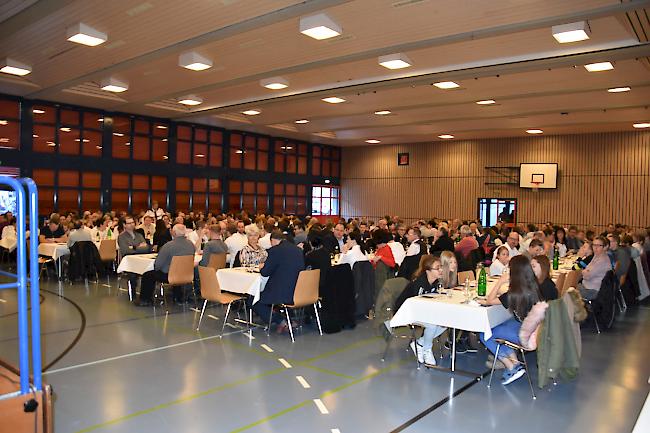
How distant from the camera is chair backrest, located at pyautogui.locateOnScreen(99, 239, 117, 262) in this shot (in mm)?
11148

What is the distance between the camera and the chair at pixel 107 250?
1115 centimetres

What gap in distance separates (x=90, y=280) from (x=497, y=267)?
8242mm

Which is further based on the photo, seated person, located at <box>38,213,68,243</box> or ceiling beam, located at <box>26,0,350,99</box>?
seated person, located at <box>38,213,68,243</box>

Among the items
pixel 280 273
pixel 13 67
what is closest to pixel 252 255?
pixel 280 273

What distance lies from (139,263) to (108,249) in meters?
2.54

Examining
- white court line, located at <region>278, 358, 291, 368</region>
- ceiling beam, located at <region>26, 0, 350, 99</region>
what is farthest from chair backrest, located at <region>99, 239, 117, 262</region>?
white court line, located at <region>278, 358, 291, 368</region>

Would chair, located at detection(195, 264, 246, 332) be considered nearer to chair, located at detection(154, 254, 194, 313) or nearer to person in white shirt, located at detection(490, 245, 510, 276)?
chair, located at detection(154, 254, 194, 313)

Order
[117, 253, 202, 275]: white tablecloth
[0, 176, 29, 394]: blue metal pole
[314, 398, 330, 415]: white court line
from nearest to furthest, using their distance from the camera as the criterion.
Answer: [0, 176, 29, 394]: blue metal pole, [314, 398, 330, 415]: white court line, [117, 253, 202, 275]: white tablecloth

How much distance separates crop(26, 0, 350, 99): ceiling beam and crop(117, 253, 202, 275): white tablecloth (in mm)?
3836

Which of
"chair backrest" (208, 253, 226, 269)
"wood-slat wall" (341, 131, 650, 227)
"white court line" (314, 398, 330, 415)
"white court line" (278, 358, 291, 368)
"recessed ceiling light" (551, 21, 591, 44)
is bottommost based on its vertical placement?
"white court line" (314, 398, 330, 415)

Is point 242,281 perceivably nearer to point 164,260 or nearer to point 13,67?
point 164,260

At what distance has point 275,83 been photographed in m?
13.0

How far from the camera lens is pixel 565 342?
5117mm

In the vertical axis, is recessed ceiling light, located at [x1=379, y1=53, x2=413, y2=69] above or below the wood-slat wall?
above
